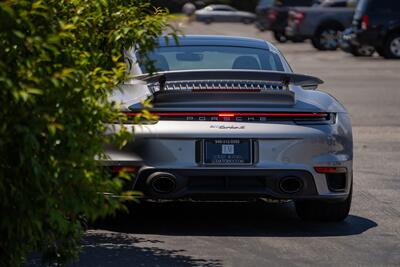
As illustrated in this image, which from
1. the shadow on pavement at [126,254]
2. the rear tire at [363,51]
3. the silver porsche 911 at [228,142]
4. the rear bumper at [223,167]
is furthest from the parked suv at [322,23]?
the shadow on pavement at [126,254]

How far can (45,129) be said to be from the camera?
206 inches

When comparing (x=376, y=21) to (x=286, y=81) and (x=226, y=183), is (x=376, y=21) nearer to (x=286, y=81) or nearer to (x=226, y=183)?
(x=286, y=81)

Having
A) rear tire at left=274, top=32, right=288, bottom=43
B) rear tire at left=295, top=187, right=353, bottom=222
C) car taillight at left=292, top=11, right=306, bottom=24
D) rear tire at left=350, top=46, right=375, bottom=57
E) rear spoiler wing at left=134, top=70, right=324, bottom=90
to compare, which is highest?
rear spoiler wing at left=134, top=70, right=324, bottom=90

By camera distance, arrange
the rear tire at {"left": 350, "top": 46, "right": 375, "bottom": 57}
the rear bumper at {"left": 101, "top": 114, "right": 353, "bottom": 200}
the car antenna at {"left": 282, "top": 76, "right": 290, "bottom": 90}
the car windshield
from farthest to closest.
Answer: the rear tire at {"left": 350, "top": 46, "right": 375, "bottom": 57}
the car windshield
the car antenna at {"left": 282, "top": 76, "right": 290, "bottom": 90}
the rear bumper at {"left": 101, "top": 114, "right": 353, "bottom": 200}

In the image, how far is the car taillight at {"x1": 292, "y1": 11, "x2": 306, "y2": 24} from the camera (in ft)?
129

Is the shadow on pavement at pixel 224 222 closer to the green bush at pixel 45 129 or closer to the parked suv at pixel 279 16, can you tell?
the green bush at pixel 45 129

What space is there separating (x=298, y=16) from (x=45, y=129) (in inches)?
1367

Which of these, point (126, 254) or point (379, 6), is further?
point (379, 6)

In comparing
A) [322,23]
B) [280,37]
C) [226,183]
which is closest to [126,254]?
[226,183]

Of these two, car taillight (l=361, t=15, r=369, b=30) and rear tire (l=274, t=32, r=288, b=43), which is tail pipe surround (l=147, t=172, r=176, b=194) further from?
rear tire (l=274, t=32, r=288, b=43)

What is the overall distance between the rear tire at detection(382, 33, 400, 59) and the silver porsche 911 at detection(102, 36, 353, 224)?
25065 mm

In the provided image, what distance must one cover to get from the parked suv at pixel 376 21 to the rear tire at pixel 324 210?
23845mm

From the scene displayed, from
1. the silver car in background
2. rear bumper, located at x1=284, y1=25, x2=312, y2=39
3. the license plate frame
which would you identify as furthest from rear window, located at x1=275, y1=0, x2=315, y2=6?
the license plate frame

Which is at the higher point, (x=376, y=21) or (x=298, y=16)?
(x=376, y=21)
